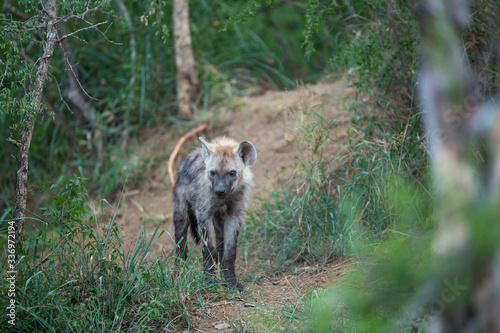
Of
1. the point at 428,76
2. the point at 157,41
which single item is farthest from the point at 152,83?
the point at 428,76

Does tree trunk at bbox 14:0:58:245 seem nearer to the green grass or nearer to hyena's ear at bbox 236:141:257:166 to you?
the green grass

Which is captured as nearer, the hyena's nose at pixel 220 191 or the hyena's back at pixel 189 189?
the hyena's nose at pixel 220 191

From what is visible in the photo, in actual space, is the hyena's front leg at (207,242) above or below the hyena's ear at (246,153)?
below

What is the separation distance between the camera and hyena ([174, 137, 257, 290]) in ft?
14.4

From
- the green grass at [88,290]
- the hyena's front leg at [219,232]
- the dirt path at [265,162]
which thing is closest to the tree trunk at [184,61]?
the dirt path at [265,162]

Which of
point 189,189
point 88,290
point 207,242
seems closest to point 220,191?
point 207,242

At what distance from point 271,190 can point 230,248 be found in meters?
1.49

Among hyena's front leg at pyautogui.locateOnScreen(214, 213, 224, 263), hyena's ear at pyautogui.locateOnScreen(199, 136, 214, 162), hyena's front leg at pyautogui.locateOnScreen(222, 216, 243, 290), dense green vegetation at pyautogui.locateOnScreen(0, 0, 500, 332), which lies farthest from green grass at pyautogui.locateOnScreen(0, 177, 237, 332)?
hyena's ear at pyautogui.locateOnScreen(199, 136, 214, 162)

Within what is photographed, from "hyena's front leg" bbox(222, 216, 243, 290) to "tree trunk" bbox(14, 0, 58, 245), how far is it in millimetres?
1625

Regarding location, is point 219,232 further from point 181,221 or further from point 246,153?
point 246,153

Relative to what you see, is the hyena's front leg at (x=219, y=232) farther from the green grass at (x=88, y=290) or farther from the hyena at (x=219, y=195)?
the green grass at (x=88, y=290)

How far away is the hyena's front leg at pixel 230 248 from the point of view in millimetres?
4191

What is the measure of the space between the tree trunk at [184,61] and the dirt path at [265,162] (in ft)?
1.75

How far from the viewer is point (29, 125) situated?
3.57 m
